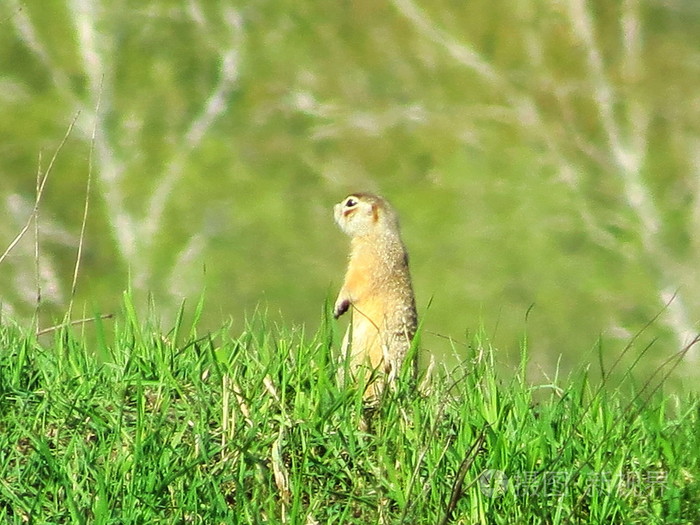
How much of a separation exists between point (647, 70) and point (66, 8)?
10120 mm

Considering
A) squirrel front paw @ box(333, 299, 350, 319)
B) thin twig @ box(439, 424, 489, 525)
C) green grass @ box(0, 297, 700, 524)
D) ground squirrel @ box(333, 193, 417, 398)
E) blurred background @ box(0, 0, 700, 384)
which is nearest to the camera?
thin twig @ box(439, 424, 489, 525)

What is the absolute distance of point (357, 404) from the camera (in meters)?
3.95

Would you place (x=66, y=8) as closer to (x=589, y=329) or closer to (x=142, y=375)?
(x=589, y=329)

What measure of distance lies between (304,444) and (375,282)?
109 inches

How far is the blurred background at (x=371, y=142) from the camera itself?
16234 millimetres

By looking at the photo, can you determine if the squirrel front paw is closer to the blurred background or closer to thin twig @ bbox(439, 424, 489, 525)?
thin twig @ bbox(439, 424, 489, 525)

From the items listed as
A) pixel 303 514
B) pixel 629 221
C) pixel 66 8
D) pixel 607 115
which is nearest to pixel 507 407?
pixel 303 514

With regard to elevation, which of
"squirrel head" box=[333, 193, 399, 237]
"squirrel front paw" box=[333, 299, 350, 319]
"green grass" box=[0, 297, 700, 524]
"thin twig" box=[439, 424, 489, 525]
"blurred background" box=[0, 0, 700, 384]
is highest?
"blurred background" box=[0, 0, 700, 384]

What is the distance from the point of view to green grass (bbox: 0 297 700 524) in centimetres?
352

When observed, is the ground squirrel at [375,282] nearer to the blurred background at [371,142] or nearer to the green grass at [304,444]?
the green grass at [304,444]

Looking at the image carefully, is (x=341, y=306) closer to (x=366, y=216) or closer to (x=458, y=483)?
(x=366, y=216)

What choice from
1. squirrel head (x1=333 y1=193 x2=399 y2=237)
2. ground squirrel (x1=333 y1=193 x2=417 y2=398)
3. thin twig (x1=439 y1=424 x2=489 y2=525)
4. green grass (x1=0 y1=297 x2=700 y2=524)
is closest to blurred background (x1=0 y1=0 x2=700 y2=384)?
squirrel head (x1=333 y1=193 x2=399 y2=237)

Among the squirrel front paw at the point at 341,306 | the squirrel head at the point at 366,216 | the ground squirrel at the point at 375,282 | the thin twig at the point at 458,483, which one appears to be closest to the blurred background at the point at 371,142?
the squirrel head at the point at 366,216

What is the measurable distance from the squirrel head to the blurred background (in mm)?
7938
